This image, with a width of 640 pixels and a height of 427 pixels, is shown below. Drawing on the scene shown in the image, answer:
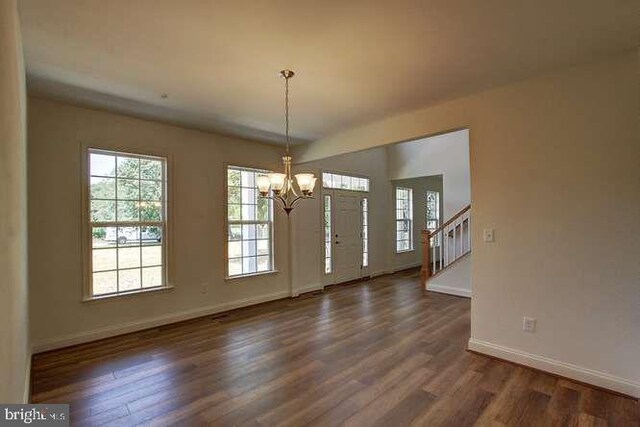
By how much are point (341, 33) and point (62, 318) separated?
Answer: 13.0 ft

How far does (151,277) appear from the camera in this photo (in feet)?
13.4

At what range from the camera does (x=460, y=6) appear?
1.86m

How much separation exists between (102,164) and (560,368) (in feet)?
16.8

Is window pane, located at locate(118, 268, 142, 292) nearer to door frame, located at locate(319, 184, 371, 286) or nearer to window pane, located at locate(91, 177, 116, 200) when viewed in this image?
window pane, located at locate(91, 177, 116, 200)

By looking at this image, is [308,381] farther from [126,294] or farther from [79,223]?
[79,223]

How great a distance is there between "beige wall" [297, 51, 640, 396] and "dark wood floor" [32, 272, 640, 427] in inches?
13.6

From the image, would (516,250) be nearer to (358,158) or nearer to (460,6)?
(460,6)

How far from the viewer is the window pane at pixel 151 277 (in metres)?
4.03

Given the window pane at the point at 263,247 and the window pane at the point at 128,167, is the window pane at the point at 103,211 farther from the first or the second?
the window pane at the point at 263,247

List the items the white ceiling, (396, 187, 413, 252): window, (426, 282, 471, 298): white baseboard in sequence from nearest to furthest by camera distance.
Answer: the white ceiling
(426, 282, 471, 298): white baseboard
(396, 187, 413, 252): window

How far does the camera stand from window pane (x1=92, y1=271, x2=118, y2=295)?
3.66 m

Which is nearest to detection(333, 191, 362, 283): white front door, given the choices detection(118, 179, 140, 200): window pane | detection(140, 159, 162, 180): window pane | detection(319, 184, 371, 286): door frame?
detection(319, 184, 371, 286): door frame

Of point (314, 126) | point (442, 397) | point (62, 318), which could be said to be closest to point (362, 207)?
point (314, 126)

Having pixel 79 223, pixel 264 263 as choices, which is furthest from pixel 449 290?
pixel 79 223
